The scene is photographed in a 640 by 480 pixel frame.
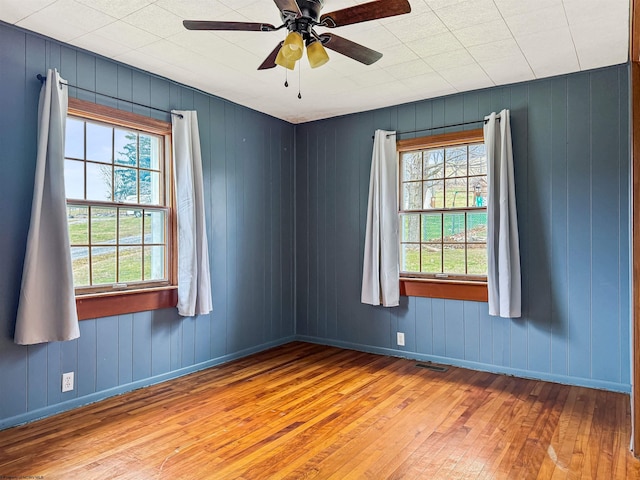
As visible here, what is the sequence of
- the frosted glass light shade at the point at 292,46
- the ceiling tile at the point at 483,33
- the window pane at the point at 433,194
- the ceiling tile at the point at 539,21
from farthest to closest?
the window pane at the point at 433,194
the ceiling tile at the point at 483,33
the ceiling tile at the point at 539,21
the frosted glass light shade at the point at 292,46

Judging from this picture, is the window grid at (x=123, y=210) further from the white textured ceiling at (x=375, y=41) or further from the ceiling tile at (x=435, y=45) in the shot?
the ceiling tile at (x=435, y=45)

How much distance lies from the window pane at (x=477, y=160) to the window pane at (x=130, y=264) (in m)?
3.17

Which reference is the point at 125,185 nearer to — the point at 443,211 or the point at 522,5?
the point at 443,211

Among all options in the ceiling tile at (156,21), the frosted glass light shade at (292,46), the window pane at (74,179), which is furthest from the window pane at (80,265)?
the frosted glass light shade at (292,46)

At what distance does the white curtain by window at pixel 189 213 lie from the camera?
12.8 ft

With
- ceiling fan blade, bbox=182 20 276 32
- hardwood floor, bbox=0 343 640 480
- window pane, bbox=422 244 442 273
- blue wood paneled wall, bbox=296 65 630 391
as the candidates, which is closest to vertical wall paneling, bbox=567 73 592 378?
blue wood paneled wall, bbox=296 65 630 391

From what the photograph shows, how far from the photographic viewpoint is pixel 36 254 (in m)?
2.96

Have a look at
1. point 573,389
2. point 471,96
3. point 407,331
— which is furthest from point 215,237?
point 573,389

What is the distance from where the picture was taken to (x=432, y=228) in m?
4.55

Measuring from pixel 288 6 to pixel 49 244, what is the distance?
2238mm

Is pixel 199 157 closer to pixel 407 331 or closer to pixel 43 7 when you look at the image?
pixel 43 7

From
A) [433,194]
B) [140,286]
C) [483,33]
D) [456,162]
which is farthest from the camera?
[433,194]

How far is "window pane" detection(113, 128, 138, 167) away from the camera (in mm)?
3627

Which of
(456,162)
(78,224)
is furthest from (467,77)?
(78,224)
